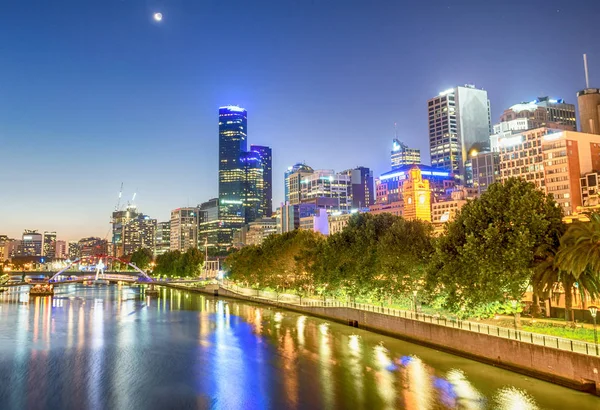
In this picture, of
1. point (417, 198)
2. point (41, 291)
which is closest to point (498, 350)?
point (417, 198)

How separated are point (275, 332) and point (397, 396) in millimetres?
29750

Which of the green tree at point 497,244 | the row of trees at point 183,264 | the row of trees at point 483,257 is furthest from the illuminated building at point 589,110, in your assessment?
the green tree at point 497,244

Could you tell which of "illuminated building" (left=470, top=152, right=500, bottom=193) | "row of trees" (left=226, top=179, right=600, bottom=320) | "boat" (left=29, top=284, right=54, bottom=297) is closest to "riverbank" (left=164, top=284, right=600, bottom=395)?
"row of trees" (left=226, top=179, right=600, bottom=320)

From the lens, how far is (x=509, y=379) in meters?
35.2

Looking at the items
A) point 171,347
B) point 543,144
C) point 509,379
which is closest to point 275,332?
point 171,347

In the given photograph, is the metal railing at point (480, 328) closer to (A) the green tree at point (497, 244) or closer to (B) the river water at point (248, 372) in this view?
(A) the green tree at point (497, 244)

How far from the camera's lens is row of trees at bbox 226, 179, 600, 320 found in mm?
37375

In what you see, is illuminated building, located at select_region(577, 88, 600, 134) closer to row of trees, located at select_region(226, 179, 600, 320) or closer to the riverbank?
row of trees, located at select_region(226, 179, 600, 320)

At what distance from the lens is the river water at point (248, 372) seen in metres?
33.1

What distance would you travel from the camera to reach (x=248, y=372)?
137 feet

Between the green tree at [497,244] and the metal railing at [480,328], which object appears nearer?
the metal railing at [480,328]

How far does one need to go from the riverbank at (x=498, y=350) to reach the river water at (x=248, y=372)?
78cm

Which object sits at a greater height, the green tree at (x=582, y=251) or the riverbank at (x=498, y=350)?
the green tree at (x=582, y=251)

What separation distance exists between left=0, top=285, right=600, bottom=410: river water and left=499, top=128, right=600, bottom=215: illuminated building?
93.0 metres
